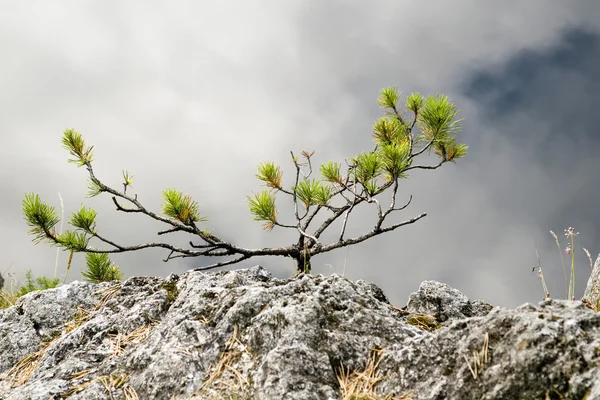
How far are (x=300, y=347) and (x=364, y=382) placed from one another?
0.31 metres

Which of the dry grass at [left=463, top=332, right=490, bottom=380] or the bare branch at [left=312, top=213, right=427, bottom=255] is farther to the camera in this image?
the bare branch at [left=312, top=213, right=427, bottom=255]

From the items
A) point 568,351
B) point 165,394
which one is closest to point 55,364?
point 165,394

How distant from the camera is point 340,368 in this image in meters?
2.26

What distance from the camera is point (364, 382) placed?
2.19 metres

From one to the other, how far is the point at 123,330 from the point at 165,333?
1.64 ft

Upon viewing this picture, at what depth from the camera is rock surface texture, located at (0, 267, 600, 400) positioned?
1.88 metres

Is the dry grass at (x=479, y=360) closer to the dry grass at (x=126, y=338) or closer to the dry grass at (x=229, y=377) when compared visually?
the dry grass at (x=229, y=377)

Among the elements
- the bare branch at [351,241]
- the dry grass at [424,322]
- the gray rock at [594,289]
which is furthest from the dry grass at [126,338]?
the bare branch at [351,241]

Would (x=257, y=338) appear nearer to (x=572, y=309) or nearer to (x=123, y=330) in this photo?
(x=123, y=330)

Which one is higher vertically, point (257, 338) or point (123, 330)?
point (123, 330)

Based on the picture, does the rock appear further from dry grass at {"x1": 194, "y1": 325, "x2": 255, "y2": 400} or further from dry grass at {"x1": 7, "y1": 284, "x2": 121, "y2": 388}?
dry grass at {"x1": 7, "y1": 284, "x2": 121, "y2": 388}

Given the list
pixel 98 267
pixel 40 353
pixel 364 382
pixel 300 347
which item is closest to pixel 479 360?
pixel 364 382

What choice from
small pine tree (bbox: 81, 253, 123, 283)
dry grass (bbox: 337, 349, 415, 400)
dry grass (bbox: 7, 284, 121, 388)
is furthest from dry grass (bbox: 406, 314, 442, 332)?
small pine tree (bbox: 81, 253, 123, 283)

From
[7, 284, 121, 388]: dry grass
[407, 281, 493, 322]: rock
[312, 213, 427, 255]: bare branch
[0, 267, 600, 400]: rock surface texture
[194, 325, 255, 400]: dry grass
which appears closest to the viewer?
[0, 267, 600, 400]: rock surface texture
